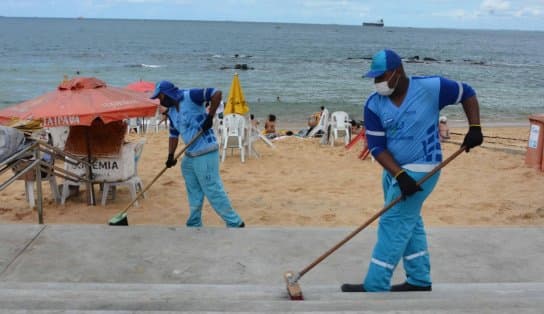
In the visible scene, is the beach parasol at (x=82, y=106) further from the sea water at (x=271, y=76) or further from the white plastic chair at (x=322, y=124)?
the sea water at (x=271, y=76)

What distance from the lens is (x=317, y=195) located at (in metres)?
8.09

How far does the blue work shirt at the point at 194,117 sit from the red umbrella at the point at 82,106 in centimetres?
132

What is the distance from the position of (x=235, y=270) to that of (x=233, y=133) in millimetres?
6755

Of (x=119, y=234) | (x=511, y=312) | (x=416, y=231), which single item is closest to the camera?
(x=511, y=312)

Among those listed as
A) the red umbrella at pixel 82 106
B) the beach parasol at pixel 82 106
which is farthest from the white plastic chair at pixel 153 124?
the red umbrella at pixel 82 106

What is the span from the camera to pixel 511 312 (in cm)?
272

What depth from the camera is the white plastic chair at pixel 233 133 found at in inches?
420

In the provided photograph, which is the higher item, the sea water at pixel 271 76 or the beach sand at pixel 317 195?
the beach sand at pixel 317 195

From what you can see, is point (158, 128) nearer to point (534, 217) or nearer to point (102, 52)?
point (534, 217)

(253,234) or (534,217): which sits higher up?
Answer: (253,234)

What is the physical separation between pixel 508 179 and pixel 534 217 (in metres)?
2.15

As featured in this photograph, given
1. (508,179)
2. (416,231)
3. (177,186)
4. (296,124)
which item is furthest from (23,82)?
(416,231)

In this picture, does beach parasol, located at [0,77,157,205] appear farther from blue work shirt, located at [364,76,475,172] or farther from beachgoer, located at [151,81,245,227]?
blue work shirt, located at [364,76,475,172]

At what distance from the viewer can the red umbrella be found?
6.17m
